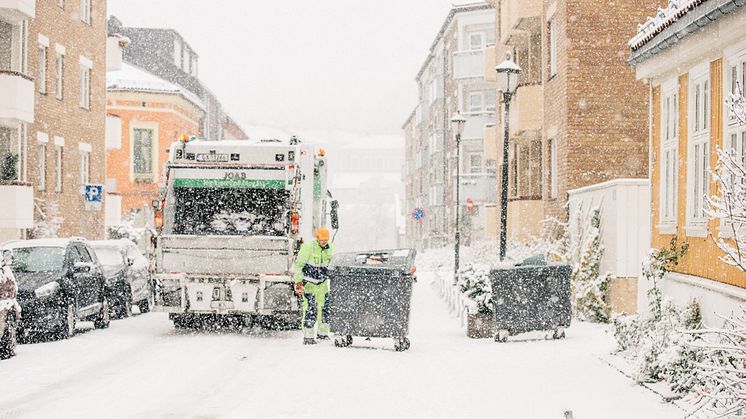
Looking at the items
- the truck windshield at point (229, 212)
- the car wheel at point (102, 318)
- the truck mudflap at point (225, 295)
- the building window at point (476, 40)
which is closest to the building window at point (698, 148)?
the truck mudflap at point (225, 295)

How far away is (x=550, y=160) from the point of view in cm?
2623

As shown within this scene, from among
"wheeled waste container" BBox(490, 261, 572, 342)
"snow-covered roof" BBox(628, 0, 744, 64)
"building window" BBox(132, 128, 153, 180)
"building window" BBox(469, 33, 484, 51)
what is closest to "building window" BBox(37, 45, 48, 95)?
"building window" BBox(132, 128, 153, 180)

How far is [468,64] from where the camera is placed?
5025 cm

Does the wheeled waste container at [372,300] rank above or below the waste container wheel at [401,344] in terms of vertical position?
above

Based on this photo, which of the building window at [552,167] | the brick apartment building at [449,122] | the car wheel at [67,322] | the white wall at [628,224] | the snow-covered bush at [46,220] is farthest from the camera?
the brick apartment building at [449,122]

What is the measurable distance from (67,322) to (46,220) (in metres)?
15.9

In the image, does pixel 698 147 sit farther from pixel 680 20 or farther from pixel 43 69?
pixel 43 69

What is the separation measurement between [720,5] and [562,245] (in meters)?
11.7

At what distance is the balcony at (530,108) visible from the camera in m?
26.9

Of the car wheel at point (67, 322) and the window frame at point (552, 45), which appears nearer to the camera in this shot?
the car wheel at point (67, 322)

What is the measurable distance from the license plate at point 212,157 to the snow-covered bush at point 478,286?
A: 14.5 feet

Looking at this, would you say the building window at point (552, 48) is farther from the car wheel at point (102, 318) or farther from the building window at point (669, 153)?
the car wheel at point (102, 318)

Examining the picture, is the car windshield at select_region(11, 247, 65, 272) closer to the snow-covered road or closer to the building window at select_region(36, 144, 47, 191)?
the snow-covered road

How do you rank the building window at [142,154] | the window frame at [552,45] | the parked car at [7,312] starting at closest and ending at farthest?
the parked car at [7,312], the window frame at [552,45], the building window at [142,154]
